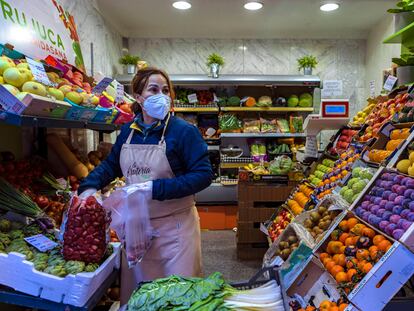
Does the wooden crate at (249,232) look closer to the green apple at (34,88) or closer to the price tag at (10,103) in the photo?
the green apple at (34,88)

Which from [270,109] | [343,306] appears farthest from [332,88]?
[343,306]

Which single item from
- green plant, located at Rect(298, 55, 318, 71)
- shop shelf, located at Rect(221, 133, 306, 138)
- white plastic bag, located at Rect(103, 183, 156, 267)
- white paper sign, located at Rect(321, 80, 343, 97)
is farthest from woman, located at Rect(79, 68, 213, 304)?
green plant, located at Rect(298, 55, 318, 71)

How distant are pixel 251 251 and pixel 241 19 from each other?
3.29m

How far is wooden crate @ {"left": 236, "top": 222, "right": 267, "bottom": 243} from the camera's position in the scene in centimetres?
425

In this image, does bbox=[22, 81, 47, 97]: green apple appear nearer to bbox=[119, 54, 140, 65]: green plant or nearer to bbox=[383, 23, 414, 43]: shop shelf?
bbox=[383, 23, 414, 43]: shop shelf

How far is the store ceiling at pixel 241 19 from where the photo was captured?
4770mm

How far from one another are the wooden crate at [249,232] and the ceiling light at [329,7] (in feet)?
9.55

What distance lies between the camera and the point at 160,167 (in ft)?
6.91

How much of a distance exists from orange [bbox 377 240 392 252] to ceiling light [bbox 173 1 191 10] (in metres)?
3.92

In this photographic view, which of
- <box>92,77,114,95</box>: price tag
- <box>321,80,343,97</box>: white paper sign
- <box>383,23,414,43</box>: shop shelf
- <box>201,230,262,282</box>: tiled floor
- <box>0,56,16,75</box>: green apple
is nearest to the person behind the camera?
<box>0,56,16,75</box>: green apple

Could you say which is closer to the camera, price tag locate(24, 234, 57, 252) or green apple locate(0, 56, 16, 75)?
price tag locate(24, 234, 57, 252)

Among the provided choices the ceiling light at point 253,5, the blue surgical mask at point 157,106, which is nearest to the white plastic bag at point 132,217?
the blue surgical mask at point 157,106

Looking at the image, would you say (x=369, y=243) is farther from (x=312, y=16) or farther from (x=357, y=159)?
(x=312, y=16)

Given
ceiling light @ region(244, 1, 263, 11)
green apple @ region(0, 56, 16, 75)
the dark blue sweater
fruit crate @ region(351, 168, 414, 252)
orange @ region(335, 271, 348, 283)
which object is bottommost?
orange @ region(335, 271, 348, 283)
